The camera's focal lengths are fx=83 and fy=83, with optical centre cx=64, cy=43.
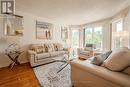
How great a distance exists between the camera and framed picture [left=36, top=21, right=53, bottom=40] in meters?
4.43

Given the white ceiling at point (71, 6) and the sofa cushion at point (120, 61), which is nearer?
the sofa cushion at point (120, 61)

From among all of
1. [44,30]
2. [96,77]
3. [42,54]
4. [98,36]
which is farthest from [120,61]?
[98,36]

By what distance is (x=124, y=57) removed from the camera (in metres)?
1.29

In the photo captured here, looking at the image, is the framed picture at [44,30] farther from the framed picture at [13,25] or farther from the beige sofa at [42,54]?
the framed picture at [13,25]

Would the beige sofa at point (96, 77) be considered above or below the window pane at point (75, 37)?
below

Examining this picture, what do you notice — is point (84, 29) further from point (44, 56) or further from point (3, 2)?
point (3, 2)

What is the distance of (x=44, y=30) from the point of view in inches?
185

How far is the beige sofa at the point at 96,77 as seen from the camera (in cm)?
112

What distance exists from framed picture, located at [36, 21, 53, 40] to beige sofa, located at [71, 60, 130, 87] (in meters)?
3.21

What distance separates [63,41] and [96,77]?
4.62 m

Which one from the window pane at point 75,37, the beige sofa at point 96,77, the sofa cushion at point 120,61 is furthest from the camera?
the window pane at point 75,37

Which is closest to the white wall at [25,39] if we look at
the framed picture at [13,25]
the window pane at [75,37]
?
the framed picture at [13,25]

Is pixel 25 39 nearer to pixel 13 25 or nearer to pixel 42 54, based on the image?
pixel 13 25

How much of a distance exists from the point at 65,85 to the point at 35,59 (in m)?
1.83
